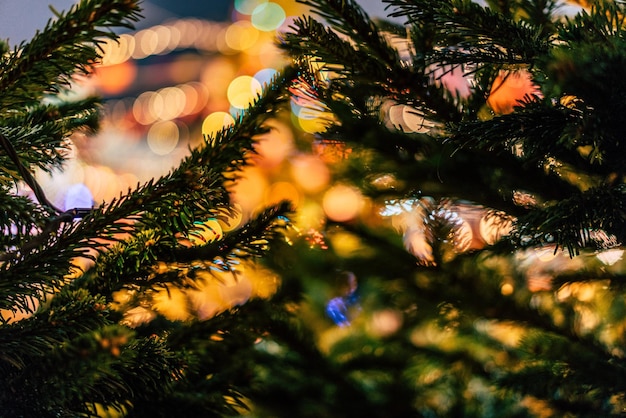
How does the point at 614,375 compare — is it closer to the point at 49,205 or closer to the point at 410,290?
the point at 410,290

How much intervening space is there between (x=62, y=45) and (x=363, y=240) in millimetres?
476

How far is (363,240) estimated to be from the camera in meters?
0.70

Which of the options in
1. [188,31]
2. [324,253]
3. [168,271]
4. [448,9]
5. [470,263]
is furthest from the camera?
[188,31]

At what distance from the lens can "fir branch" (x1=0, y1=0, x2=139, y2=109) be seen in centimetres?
28

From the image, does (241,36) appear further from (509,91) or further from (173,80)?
(509,91)

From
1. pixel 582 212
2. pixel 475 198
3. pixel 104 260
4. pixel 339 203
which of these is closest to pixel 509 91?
pixel 339 203

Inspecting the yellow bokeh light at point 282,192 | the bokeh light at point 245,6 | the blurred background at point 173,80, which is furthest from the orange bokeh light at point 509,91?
the bokeh light at point 245,6

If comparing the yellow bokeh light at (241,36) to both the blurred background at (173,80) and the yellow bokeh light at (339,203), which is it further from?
the yellow bokeh light at (339,203)

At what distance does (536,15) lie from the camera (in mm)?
583

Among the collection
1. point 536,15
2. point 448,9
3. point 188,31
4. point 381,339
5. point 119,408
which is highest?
point 188,31

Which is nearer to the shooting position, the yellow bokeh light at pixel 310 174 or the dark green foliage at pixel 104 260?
the dark green foliage at pixel 104 260

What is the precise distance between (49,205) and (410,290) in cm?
41

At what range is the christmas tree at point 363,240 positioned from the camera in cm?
33

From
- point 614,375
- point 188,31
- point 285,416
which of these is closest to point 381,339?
point 285,416
